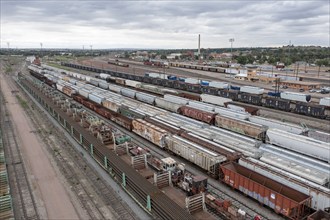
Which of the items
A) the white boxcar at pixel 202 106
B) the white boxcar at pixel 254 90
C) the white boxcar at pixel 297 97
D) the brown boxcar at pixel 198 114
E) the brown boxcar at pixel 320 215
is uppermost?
the white boxcar at pixel 254 90

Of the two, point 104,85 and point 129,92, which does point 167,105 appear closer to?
point 129,92

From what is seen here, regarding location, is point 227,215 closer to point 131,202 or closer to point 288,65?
point 131,202

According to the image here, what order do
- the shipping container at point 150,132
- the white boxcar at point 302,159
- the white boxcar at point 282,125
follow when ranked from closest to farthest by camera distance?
1. the white boxcar at point 302,159
2. the shipping container at point 150,132
3. the white boxcar at point 282,125

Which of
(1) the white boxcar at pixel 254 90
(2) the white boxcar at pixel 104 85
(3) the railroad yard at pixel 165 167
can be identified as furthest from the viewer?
(2) the white boxcar at pixel 104 85

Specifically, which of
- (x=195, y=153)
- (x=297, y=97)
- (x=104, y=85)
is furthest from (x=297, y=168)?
(x=104, y=85)

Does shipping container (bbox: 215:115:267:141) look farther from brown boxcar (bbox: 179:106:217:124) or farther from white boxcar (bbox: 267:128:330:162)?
white boxcar (bbox: 267:128:330:162)

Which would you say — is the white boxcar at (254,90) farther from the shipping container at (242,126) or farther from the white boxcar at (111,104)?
the white boxcar at (111,104)

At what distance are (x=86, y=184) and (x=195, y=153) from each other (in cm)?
1161

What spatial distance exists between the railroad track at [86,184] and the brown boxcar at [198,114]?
2124cm

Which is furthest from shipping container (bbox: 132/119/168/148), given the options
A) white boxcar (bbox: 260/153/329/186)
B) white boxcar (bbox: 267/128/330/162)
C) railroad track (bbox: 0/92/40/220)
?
railroad track (bbox: 0/92/40/220)

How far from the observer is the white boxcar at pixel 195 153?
26.4 metres

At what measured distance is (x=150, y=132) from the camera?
36.0 metres

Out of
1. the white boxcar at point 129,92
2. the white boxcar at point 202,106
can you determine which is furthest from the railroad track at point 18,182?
the white boxcar at point 202,106

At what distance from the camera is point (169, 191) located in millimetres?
23547
